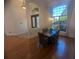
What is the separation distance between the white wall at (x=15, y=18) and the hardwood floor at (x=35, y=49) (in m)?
0.08

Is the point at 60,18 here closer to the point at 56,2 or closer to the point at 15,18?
the point at 56,2

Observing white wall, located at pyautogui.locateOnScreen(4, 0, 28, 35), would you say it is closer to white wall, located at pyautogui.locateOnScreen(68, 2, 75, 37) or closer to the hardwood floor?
the hardwood floor

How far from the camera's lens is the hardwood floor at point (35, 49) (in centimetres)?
114

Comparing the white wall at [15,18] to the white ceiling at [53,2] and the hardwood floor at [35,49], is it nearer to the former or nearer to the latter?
the hardwood floor at [35,49]

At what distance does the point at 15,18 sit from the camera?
118 cm

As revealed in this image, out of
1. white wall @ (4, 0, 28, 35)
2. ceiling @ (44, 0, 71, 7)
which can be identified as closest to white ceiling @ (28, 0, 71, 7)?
ceiling @ (44, 0, 71, 7)

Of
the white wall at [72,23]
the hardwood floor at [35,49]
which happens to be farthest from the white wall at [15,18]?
the white wall at [72,23]

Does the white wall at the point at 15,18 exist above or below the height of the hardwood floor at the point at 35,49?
above

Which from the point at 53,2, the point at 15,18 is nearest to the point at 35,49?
the point at 15,18

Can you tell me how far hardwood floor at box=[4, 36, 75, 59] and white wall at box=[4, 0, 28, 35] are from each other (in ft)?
0.27

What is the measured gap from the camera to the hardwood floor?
3.74 ft

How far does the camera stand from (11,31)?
118 cm
